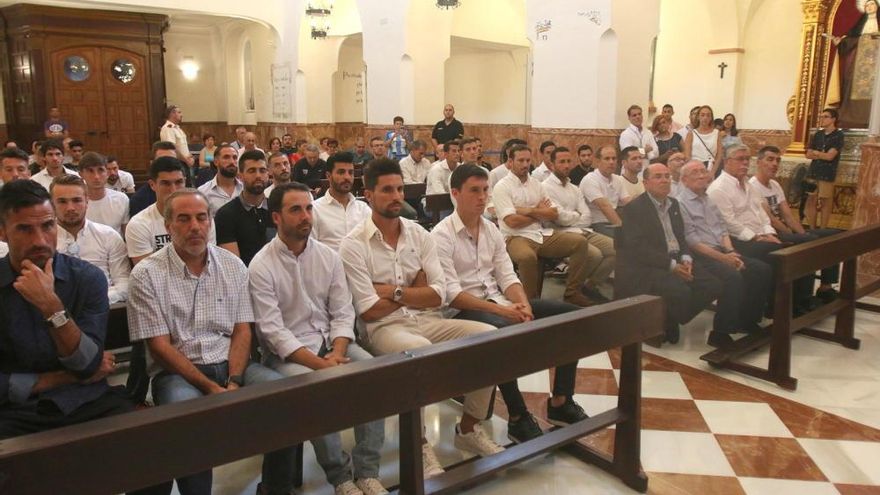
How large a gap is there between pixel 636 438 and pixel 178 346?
1.80m

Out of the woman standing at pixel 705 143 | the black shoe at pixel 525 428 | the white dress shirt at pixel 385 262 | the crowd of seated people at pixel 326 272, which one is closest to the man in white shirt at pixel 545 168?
the crowd of seated people at pixel 326 272

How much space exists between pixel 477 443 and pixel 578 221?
9.31 ft

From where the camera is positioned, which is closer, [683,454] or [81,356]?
[81,356]

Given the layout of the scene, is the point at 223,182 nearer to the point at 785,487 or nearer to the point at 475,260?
the point at 475,260

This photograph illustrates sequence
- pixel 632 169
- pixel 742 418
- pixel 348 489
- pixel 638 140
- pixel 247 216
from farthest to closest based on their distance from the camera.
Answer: pixel 638 140 < pixel 632 169 < pixel 247 216 < pixel 742 418 < pixel 348 489

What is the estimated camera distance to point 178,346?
248 cm

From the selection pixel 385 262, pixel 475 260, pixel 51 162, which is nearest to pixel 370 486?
pixel 385 262

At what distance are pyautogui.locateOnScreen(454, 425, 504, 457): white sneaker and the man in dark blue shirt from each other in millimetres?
1425

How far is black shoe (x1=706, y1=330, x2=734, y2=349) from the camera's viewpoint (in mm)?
4203

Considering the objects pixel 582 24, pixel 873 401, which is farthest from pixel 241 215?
pixel 582 24

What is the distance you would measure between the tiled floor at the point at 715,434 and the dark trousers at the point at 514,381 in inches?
9.1

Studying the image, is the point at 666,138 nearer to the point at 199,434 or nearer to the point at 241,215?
the point at 241,215

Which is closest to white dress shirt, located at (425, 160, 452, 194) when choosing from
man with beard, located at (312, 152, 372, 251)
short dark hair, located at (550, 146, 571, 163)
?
short dark hair, located at (550, 146, 571, 163)

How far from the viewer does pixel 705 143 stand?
302 inches
